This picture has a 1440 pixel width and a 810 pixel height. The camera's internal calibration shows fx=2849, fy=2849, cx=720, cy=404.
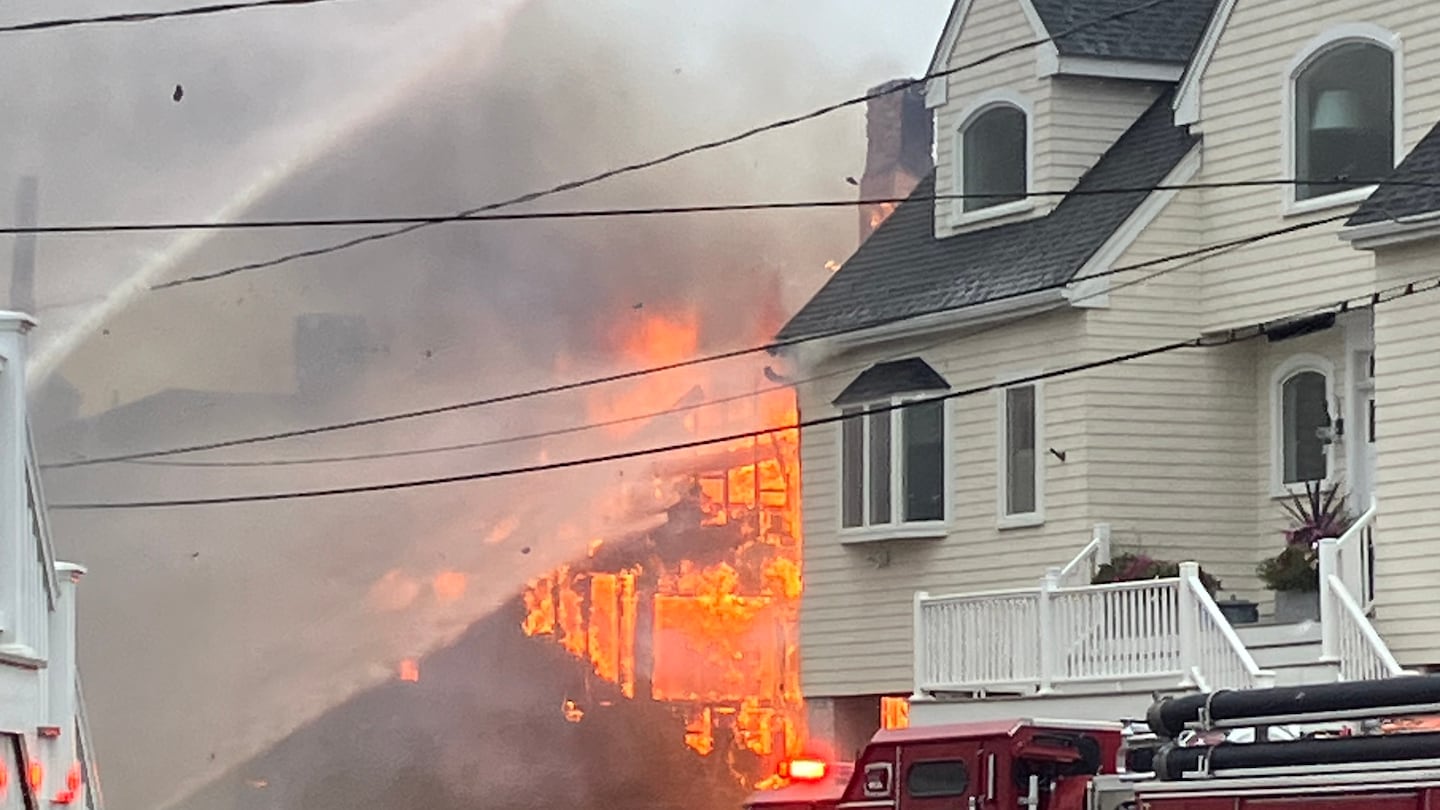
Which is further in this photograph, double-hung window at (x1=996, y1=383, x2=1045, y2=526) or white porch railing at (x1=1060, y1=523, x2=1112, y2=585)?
double-hung window at (x1=996, y1=383, x2=1045, y2=526)

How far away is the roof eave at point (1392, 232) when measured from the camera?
24.1 meters

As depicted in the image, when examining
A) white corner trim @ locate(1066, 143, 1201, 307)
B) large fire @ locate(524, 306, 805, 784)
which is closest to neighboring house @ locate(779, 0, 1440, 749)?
white corner trim @ locate(1066, 143, 1201, 307)

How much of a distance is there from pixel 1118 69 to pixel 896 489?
498 cm

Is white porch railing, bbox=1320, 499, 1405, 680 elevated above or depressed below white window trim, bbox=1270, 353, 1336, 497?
below

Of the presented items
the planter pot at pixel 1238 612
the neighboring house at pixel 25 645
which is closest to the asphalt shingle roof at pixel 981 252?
the planter pot at pixel 1238 612

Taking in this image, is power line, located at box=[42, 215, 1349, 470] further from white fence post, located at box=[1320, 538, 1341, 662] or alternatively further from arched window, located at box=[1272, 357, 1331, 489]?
white fence post, located at box=[1320, 538, 1341, 662]

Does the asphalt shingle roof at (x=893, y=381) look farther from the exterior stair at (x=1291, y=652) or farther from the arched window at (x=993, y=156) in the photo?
the exterior stair at (x=1291, y=652)

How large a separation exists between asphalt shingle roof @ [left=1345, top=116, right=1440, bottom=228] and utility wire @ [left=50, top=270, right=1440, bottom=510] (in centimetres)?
69

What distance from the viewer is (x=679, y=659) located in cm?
3572

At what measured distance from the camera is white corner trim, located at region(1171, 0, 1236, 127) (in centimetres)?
2797

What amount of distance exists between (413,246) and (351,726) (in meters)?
5.67

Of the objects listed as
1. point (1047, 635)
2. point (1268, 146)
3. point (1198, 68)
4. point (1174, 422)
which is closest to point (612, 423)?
point (1174, 422)

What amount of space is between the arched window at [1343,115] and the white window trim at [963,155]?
3349 mm

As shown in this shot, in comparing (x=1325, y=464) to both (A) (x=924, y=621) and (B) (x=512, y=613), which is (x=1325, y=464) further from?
(B) (x=512, y=613)
